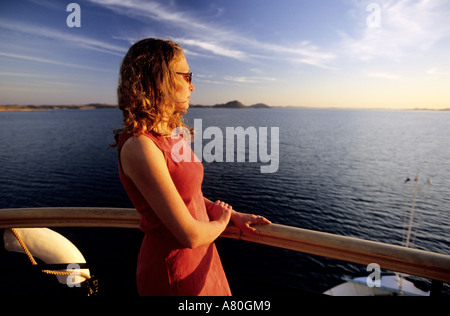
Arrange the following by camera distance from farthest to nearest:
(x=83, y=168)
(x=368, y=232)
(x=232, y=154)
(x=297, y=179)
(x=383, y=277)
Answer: (x=232, y=154) → (x=83, y=168) → (x=297, y=179) → (x=368, y=232) → (x=383, y=277)

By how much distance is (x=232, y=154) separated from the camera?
152ft

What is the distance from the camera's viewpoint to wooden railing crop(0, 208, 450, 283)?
3.88 feet

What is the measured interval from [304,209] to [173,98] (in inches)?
1061

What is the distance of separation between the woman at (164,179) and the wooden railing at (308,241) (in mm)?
177

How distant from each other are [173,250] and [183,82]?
0.94 m

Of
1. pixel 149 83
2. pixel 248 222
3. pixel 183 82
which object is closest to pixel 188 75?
pixel 183 82

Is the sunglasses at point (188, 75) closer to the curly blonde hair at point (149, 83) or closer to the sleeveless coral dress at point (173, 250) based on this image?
the curly blonde hair at point (149, 83)

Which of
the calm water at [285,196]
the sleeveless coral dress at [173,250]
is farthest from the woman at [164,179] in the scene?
the calm water at [285,196]

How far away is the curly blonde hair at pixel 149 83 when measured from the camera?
4.15 feet

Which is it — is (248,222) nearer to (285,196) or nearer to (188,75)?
(188,75)

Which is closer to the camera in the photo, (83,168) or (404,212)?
(404,212)

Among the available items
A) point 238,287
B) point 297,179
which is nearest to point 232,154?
point 297,179

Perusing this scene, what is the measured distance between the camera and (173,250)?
52.0 inches
